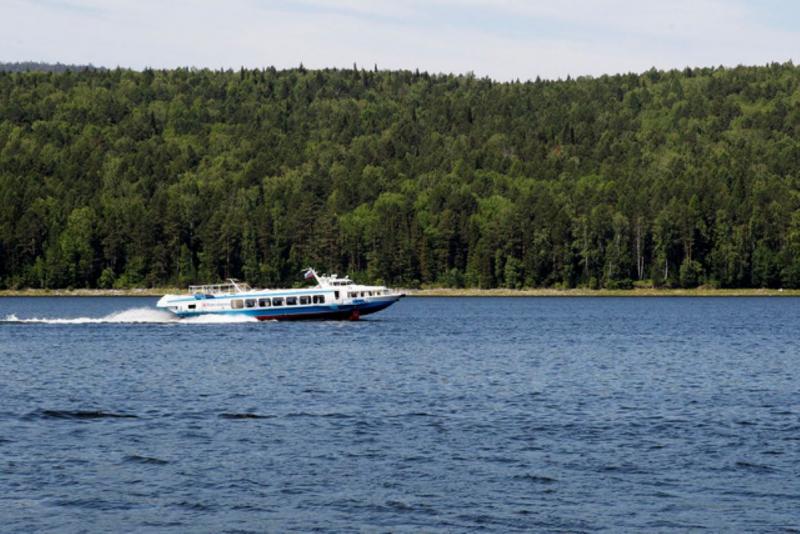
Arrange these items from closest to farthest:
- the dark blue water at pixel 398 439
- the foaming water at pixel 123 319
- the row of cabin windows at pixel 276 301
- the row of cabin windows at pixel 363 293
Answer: the dark blue water at pixel 398 439 < the row of cabin windows at pixel 276 301 < the row of cabin windows at pixel 363 293 < the foaming water at pixel 123 319

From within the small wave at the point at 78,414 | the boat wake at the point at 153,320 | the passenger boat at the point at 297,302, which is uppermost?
the passenger boat at the point at 297,302

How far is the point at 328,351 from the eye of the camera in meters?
93.4

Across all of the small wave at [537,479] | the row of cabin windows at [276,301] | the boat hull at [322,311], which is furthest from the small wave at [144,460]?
the row of cabin windows at [276,301]

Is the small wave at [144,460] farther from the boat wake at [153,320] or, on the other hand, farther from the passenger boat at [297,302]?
the boat wake at [153,320]

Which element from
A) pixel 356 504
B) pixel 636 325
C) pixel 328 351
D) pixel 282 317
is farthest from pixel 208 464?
pixel 636 325

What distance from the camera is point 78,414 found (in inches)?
2153

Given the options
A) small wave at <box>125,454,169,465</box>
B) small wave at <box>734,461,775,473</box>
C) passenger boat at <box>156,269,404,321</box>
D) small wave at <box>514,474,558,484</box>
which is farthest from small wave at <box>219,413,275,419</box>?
passenger boat at <box>156,269,404,321</box>

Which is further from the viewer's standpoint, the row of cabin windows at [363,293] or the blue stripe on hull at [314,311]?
the row of cabin windows at [363,293]

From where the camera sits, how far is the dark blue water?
1394 inches

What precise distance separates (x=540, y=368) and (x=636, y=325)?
205ft

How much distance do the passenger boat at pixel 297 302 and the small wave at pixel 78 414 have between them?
73.4 m

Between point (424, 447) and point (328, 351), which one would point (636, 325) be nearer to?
point (328, 351)

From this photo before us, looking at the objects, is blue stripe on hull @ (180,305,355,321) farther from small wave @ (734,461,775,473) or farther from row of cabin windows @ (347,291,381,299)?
small wave @ (734,461,775,473)

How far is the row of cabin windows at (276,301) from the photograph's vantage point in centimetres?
13138
